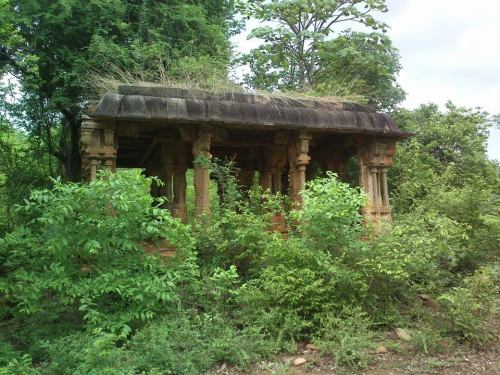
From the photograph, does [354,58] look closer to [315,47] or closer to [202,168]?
[315,47]

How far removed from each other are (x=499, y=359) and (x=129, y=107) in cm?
650

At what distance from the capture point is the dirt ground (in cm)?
502

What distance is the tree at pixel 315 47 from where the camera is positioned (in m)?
15.4

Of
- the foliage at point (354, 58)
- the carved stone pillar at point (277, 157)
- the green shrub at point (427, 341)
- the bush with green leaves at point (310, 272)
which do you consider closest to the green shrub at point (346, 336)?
the bush with green leaves at point (310, 272)

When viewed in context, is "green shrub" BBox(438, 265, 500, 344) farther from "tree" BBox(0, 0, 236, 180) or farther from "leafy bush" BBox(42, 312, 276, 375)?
"tree" BBox(0, 0, 236, 180)

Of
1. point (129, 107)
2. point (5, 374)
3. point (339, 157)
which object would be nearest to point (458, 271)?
point (339, 157)

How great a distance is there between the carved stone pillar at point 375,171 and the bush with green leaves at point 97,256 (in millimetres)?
5327

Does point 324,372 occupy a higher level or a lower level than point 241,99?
lower

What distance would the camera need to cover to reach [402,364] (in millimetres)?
5160

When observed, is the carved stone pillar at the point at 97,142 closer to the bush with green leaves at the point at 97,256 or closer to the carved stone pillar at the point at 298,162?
the bush with green leaves at the point at 97,256

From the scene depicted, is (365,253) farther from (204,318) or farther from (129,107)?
(129,107)

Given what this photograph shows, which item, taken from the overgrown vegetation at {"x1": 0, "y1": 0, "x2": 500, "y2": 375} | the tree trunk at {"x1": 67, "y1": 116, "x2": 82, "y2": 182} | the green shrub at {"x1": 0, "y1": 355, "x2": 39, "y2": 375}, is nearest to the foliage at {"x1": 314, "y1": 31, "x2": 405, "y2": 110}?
the overgrown vegetation at {"x1": 0, "y1": 0, "x2": 500, "y2": 375}

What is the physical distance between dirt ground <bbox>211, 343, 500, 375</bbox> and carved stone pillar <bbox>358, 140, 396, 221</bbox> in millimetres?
4530

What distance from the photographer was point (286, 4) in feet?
Result: 50.6
